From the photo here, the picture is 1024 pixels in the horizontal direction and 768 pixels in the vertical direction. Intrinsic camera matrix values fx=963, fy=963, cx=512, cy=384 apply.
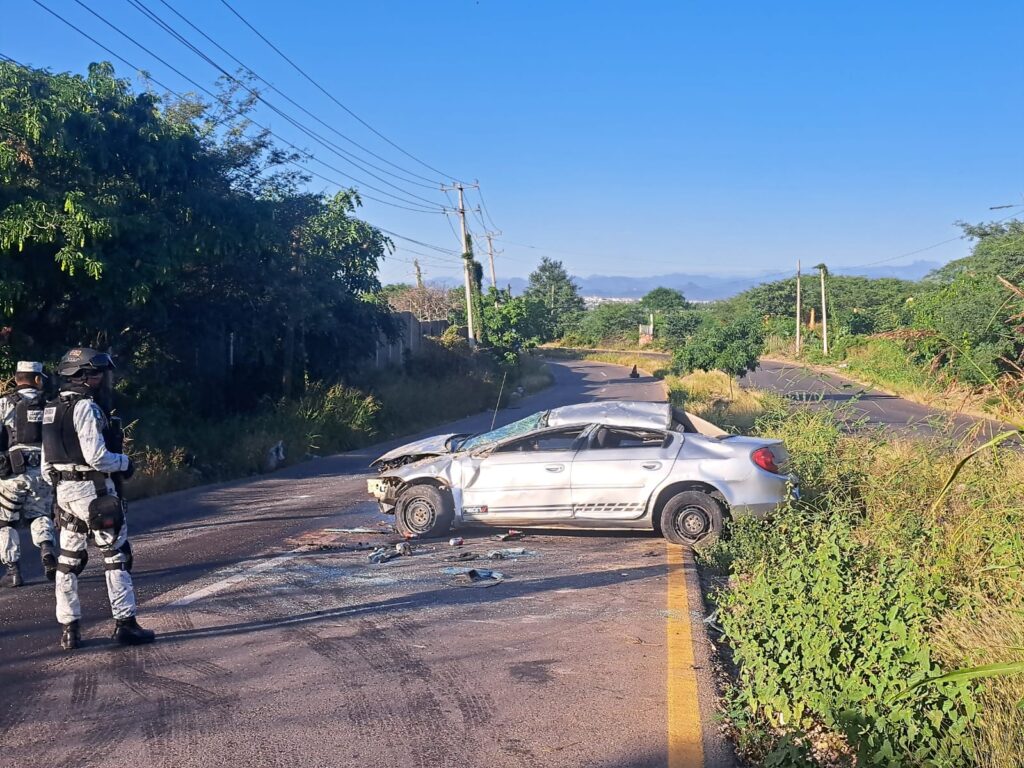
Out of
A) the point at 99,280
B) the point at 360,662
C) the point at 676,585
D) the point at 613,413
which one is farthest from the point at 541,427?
the point at 99,280

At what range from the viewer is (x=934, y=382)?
7.74m

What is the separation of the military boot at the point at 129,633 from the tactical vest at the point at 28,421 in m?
1.91

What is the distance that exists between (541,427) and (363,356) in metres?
14.1

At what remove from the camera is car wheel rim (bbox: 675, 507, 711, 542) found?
9.05m

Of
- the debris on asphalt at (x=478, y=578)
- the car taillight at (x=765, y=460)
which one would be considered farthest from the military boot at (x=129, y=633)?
the car taillight at (x=765, y=460)

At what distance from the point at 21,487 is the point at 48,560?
0.62m

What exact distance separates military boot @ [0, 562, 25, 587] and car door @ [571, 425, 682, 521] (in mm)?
4792

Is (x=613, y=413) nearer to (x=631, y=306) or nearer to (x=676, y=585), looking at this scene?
(x=676, y=585)

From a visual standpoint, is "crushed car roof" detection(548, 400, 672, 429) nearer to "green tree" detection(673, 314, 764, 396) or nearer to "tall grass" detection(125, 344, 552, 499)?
"tall grass" detection(125, 344, 552, 499)

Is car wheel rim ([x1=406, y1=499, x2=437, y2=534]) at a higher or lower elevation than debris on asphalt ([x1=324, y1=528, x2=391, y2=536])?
higher

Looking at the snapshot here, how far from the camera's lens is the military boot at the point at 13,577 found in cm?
758

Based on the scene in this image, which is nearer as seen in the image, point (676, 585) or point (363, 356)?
point (676, 585)

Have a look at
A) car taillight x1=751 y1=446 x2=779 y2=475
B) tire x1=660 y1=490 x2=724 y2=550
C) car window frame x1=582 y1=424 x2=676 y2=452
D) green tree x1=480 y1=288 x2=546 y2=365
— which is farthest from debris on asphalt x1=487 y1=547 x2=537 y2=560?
green tree x1=480 y1=288 x2=546 y2=365

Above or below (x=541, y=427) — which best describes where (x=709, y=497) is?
below
